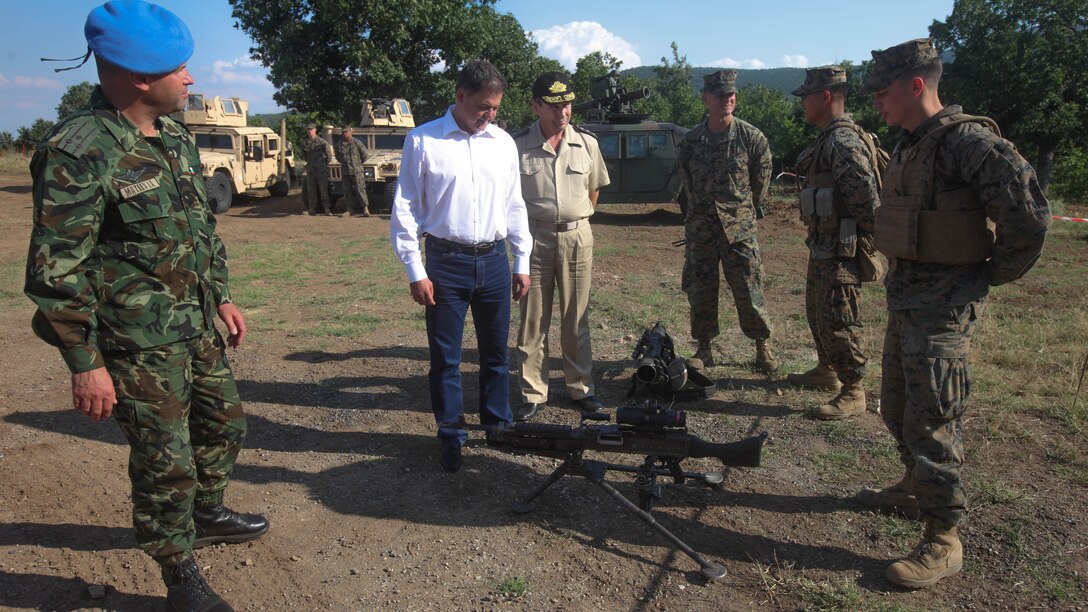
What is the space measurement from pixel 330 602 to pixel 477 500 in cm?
90

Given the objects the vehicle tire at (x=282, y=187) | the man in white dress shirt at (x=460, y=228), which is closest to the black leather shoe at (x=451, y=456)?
the man in white dress shirt at (x=460, y=228)

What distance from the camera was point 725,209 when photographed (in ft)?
16.4

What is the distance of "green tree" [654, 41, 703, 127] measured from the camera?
2919cm

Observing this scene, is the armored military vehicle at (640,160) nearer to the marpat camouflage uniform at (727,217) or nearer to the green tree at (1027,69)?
the green tree at (1027,69)

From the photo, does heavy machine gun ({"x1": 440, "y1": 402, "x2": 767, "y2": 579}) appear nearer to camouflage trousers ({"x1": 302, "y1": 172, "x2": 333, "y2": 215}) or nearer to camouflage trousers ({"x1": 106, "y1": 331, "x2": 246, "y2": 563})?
camouflage trousers ({"x1": 106, "y1": 331, "x2": 246, "y2": 563})

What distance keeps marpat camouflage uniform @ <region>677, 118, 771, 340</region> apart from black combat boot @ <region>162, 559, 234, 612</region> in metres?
3.49

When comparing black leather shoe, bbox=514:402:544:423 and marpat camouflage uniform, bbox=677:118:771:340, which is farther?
marpat camouflage uniform, bbox=677:118:771:340

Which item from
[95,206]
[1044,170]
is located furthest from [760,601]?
[1044,170]

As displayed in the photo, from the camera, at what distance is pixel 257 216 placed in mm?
16109

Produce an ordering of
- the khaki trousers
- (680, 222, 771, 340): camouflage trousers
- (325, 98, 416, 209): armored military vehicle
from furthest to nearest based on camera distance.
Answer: (325, 98, 416, 209): armored military vehicle → (680, 222, 771, 340): camouflage trousers → the khaki trousers

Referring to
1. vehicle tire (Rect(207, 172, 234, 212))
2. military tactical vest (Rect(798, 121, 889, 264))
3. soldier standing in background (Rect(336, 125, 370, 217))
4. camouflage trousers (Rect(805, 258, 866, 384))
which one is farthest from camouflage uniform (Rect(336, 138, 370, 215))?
camouflage trousers (Rect(805, 258, 866, 384))

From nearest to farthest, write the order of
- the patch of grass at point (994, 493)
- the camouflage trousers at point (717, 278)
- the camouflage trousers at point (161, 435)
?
the camouflage trousers at point (161, 435)
the patch of grass at point (994, 493)
the camouflage trousers at point (717, 278)

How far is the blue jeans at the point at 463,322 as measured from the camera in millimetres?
3701

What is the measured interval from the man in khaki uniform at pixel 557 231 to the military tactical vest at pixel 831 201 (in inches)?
46.6
